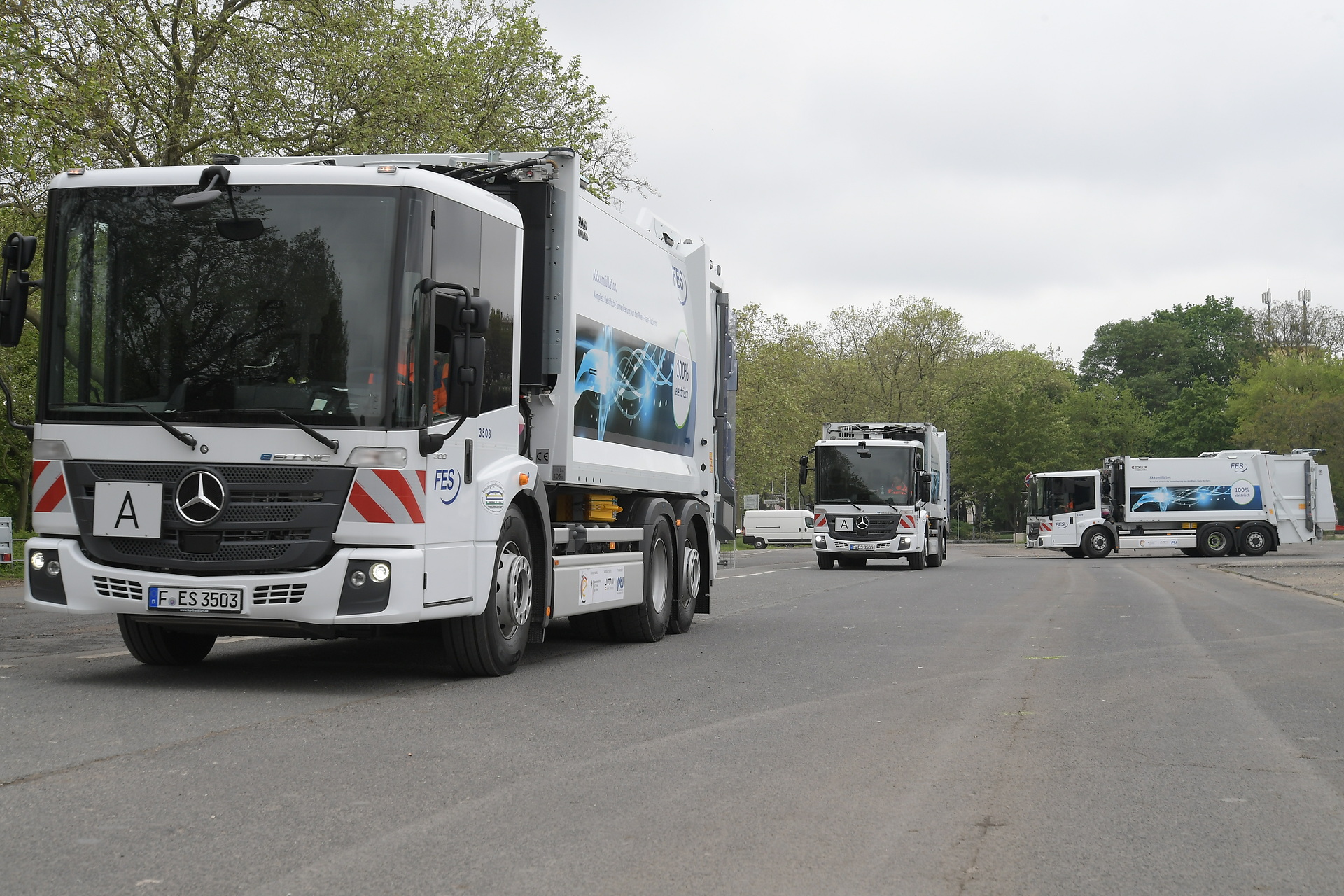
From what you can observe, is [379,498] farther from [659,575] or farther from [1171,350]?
[1171,350]

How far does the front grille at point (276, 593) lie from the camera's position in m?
→ 7.94

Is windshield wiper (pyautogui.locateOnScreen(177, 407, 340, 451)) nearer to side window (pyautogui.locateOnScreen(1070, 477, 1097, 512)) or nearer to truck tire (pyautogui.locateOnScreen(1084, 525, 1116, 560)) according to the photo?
side window (pyautogui.locateOnScreen(1070, 477, 1097, 512))

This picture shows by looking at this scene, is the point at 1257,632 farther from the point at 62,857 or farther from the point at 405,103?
the point at 405,103

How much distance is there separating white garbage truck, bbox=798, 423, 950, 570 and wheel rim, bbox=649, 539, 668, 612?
63.0 ft

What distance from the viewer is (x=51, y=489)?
831cm

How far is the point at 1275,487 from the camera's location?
45.7m

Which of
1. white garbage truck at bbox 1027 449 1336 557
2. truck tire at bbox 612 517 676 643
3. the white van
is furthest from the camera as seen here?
the white van

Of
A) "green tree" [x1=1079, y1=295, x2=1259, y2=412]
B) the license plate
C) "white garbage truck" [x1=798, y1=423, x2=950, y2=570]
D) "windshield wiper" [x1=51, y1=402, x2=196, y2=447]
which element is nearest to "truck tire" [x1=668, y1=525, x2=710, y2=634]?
the license plate

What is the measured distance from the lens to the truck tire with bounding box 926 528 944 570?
34750 millimetres

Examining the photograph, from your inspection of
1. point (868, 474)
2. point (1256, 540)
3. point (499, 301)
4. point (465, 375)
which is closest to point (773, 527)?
point (1256, 540)

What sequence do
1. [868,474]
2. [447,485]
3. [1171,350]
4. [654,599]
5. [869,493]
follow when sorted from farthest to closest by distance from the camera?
[1171,350], [869,493], [868,474], [654,599], [447,485]

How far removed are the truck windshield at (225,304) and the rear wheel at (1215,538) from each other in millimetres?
42347

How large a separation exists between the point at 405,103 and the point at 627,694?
58.1 ft

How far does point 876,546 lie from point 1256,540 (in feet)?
63.8
